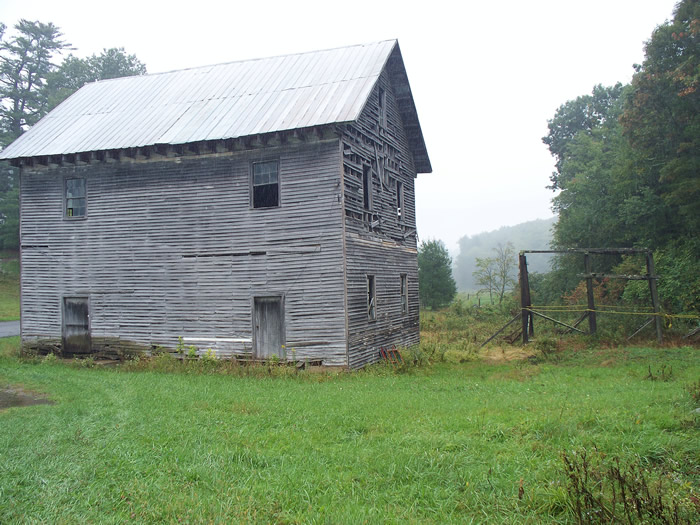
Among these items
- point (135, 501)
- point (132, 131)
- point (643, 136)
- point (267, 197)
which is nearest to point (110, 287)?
point (132, 131)

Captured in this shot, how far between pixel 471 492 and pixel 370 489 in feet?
3.48

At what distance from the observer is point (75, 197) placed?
17.3 m

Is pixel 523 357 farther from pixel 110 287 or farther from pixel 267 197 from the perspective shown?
pixel 110 287

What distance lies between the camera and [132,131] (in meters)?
16.8

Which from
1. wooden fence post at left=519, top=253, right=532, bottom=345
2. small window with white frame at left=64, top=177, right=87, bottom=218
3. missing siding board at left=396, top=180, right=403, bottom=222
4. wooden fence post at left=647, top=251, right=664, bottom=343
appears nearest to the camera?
wooden fence post at left=647, top=251, right=664, bottom=343

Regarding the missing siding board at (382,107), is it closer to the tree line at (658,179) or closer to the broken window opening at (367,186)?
the broken window opening at (367,186)

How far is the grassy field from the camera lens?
3141 centimetres

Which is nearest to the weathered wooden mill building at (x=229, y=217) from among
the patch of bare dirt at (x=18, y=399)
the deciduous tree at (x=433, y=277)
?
the patch of bare dirt at (x=18, y=399)

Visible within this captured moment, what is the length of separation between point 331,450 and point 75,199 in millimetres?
14917

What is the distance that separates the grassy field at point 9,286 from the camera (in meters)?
31.4

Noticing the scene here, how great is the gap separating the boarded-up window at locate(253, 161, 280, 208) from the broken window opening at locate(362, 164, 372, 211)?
294cm

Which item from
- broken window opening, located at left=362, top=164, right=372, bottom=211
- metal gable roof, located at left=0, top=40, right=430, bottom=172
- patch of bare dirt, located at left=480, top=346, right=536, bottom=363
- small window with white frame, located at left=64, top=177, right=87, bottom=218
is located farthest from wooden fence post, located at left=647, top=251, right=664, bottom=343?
small window with white frame, located at left=64, top=177, right=87, bottom=218

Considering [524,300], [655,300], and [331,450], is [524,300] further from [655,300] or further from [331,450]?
[331,450]

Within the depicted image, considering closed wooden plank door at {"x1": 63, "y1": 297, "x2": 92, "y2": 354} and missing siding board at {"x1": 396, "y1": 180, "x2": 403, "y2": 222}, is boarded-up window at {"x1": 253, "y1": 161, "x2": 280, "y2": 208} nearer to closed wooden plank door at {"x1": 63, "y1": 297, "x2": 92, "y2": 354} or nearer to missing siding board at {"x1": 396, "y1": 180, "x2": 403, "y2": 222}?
missing siding board at {"x1": 396, "y1": 180, "x2": 403, "y2": 222}
